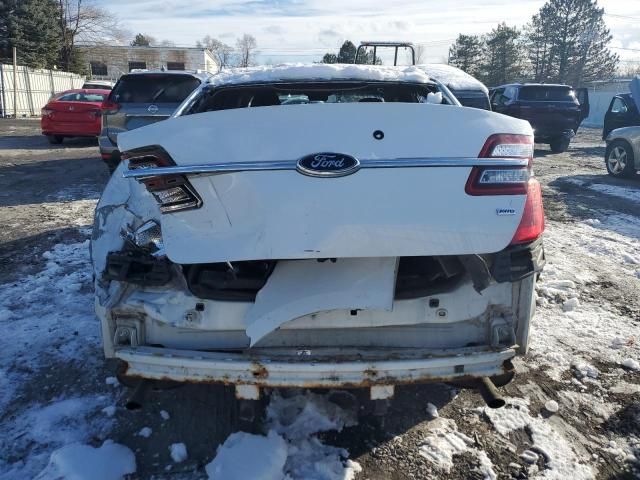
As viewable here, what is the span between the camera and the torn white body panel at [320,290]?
2.11 meters

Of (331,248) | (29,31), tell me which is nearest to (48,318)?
(331,248)

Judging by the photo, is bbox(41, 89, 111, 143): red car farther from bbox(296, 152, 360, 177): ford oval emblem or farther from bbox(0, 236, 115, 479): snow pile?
bbox(296, 152, 360, 177): ford oval emblem

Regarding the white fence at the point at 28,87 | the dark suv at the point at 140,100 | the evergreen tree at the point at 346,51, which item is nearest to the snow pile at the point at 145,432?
the dark suv at the point at 140,100

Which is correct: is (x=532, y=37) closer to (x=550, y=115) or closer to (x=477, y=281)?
(x=550, y=115)

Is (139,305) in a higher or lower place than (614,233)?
higher

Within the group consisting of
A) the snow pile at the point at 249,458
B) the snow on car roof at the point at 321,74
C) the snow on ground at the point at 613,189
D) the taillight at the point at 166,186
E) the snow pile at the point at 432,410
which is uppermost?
the snow on car roof at the point at 321,74

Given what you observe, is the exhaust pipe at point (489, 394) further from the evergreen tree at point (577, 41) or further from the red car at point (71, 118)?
the evergreen tree at point (577, 41)

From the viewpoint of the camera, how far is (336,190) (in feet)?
6.70

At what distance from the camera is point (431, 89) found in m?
3.40

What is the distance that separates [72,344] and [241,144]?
210cm

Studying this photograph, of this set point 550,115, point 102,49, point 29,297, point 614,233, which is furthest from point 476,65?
point 29,297

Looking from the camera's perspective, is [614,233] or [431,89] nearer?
[431,89]

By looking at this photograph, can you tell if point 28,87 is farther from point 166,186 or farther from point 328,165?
point 328,165

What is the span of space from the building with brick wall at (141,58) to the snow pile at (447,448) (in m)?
54.0
